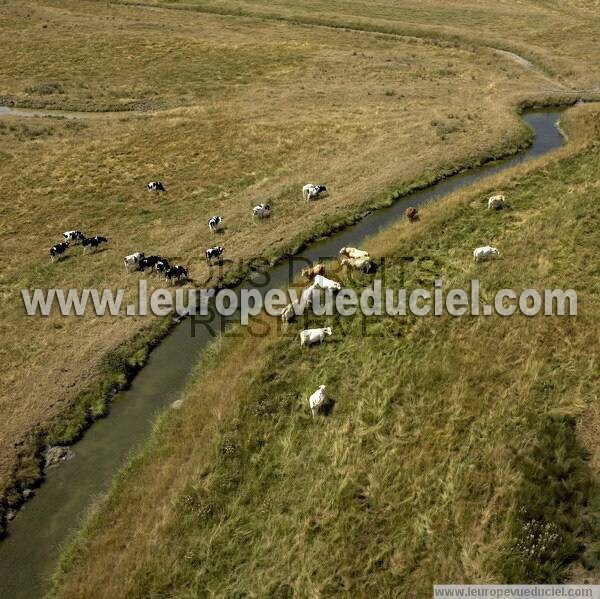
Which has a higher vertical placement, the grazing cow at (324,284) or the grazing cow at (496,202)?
the grazing cow at (496,202)

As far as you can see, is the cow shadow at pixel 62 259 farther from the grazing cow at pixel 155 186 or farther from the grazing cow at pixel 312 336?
the grazing cow at pixel 312 336

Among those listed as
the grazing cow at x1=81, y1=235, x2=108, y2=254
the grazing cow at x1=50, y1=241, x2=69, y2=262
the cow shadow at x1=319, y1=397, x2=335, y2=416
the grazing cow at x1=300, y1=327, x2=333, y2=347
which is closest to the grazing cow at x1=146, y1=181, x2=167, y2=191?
the grazing cow at x1=81, y1=235, x2=108, y2=254

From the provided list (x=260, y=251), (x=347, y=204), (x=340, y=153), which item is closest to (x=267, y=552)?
(x=260, y=251)

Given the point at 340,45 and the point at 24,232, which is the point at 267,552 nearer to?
the point at 24,232

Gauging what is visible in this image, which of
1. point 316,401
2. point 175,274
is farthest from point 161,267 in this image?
point 316,401

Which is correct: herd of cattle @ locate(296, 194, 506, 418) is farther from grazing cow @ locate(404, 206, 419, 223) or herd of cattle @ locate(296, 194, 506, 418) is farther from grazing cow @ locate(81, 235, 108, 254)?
grazing cow @ locate(81, 235, 108, 254)

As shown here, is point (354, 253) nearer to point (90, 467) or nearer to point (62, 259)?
point (90, 467)

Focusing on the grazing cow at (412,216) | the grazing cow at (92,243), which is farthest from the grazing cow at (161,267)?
the grazing cow at (412,216)

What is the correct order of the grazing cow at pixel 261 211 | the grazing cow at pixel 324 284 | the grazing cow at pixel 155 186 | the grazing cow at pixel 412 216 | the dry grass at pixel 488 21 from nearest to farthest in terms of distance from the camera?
the grazing cow at pixel 324 284
the grazing cow at pixel 412 216
the grazing cow at pixel 261 211
the grazing cow at pixel 155 186
the dry grass at pixel 488 21

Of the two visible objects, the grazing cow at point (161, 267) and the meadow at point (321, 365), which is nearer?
the meadow at point (321, 365)
